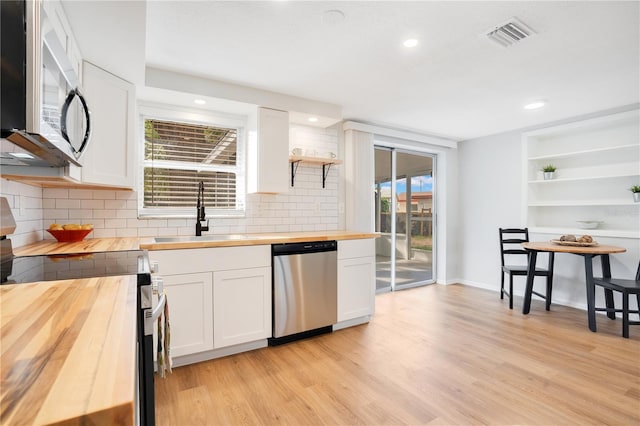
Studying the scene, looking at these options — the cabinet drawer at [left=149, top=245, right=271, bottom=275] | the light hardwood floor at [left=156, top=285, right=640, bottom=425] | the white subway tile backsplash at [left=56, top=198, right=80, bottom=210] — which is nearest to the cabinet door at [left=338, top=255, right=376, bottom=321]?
the light hardwood floor at [left=156, top=285, right=640, bottom=425]

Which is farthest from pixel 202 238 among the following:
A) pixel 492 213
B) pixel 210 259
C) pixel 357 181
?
pixel 492 213

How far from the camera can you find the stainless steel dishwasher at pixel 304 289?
2721 mm

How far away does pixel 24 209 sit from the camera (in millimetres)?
2035

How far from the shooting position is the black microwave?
915mm

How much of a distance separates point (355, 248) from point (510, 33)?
210 cm

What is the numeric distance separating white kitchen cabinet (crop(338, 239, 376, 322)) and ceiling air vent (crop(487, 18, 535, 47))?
199 centimetres

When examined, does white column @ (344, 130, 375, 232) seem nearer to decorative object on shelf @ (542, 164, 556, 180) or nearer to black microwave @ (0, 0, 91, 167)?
decorative object on shelf @ (542, 164, 556, 180)

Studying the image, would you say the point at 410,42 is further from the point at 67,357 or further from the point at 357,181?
the point at 67,357

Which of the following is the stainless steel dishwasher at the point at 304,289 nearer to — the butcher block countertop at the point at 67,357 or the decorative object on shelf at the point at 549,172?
the butcher block countertop at the point at 67,357

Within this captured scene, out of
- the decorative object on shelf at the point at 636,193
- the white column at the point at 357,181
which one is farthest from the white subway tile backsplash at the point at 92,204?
the decorative object on shelf at the point at 636,193

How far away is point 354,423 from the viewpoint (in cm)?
175

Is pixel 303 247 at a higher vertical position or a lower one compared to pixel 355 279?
higher

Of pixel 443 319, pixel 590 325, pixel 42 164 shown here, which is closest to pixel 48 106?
pixel 42 164

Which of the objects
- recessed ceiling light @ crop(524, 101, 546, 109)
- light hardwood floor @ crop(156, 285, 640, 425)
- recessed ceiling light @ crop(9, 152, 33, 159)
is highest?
recessed ceiling light @ crop(524, 101, 546, 109)
